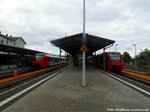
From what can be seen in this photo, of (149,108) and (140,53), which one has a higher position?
(140,53)

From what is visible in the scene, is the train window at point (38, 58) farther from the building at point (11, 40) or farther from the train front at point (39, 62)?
the building at point (11, 40)

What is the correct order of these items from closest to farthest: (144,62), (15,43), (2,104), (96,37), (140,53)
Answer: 1. (2,104)
2. (96,37)
3. (144,62)
4. (15,43)
5. (140,53)

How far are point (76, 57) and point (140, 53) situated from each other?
189 feet

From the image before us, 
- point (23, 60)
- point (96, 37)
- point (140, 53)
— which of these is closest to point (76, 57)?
point (23, 60)

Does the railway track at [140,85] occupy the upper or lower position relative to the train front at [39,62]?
lower

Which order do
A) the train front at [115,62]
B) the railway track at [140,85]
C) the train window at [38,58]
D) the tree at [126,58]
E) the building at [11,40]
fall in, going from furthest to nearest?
the tree at [126,58] → the building at [11,40] → the train window at [38,58] → the train front at [115,62] → the railway track at [140,85]

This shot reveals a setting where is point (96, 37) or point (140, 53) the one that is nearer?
point (96, 37)

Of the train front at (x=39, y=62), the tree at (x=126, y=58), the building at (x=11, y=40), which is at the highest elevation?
the building at (x=11, y=40)

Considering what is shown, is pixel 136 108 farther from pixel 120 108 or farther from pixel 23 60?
pixel 23 60

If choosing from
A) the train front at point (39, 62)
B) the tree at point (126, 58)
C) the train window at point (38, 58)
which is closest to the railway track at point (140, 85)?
the train front at point (39, 62)

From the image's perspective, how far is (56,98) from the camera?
26.7 ft

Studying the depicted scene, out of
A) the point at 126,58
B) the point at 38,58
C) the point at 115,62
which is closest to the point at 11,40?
the point at 126,58

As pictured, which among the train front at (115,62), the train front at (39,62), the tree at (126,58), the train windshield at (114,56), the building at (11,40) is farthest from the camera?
the tree at (126,58)

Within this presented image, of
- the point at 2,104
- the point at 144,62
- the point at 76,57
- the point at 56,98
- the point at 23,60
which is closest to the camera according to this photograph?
the point at 2,104
